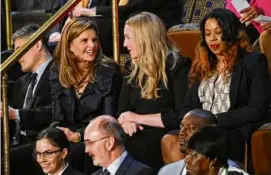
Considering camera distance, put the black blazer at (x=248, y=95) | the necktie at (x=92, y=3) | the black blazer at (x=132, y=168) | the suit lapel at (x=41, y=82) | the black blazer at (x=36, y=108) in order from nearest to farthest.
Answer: the black blazer at (x=132, y=168) < the black blazer at (x=248, y=95) < the black blazer at (x=36, y=108) < the suit lapel at (x=41, y=82) < the necktie at (x=92, y=3)

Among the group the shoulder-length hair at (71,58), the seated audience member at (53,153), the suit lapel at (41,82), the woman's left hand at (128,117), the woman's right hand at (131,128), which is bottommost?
the seated audience member at (53,153)

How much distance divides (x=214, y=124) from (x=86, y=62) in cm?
137

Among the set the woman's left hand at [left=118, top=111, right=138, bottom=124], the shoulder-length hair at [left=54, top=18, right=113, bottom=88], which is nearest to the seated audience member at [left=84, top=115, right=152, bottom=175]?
the woman's left hand at [left=118, top=111, right=138, bottom=124]

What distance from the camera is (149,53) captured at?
6098 millimetres

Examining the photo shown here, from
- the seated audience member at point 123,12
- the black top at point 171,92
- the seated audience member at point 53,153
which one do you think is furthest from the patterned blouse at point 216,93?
the seated audience member at point 123,12

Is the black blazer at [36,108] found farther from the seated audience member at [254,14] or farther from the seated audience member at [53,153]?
the seated audience member at [254,14]

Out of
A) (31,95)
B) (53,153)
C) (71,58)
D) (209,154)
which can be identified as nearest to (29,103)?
(31,95)

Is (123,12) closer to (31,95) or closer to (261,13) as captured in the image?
(31,95)

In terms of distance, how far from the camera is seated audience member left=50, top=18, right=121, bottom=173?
6363 millimetres

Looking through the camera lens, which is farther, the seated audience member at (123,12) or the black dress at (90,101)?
the seated audience member at (123,12)

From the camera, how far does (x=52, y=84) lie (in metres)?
6.55

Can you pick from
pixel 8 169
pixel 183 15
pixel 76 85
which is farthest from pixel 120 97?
pixel 183 15

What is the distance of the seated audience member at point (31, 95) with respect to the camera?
6.62 metres

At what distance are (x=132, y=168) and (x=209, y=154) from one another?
797mm
